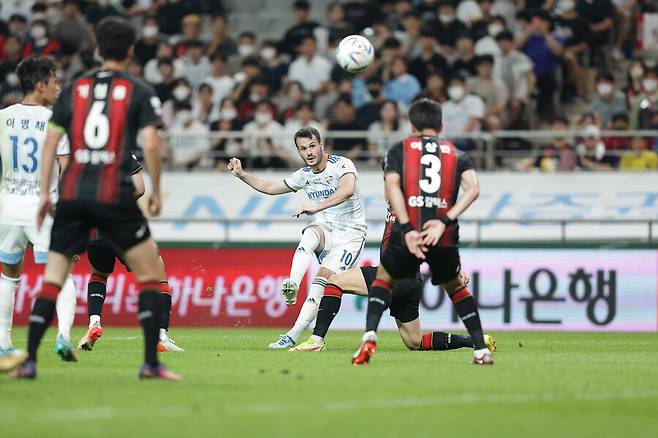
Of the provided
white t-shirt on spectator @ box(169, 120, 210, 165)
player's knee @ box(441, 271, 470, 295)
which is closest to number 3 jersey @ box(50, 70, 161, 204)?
player's knee @ box(441, 271, 470, 295)

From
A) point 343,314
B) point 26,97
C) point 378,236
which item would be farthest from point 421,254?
point 378,236

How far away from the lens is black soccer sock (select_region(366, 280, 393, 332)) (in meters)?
10.4

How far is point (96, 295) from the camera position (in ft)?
42.9

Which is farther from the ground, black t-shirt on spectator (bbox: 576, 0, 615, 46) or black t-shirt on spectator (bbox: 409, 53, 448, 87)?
black t-shirt on spectator (bbox: 576, 0, 615, 46)

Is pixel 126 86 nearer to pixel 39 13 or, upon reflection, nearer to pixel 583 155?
pixel 583 155

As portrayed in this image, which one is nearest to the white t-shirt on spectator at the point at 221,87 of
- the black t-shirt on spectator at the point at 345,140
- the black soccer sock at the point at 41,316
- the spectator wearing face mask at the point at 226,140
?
the spectator wearing face mask at the point at 226,140

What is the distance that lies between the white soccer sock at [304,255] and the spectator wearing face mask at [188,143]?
9292 millimetres

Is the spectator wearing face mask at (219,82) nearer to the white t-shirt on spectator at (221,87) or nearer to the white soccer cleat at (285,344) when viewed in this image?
the white t-shirt on spectator at (221,87)

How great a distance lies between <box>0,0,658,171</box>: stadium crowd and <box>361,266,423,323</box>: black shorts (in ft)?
28.6

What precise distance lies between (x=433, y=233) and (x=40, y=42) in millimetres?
17658

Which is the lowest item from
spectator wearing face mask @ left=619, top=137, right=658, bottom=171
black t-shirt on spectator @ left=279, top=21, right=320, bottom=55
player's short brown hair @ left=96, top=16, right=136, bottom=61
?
player's short brown hair @ left=96, top=16, right=136, bottom=61

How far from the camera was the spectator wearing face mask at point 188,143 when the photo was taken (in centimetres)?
2328

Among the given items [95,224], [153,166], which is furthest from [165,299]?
[153,166]

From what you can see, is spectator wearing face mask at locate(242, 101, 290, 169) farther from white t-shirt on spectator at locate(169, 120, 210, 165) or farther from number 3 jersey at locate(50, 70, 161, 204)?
→ number 3 jersey at locate(50, 70, 161, 204)
